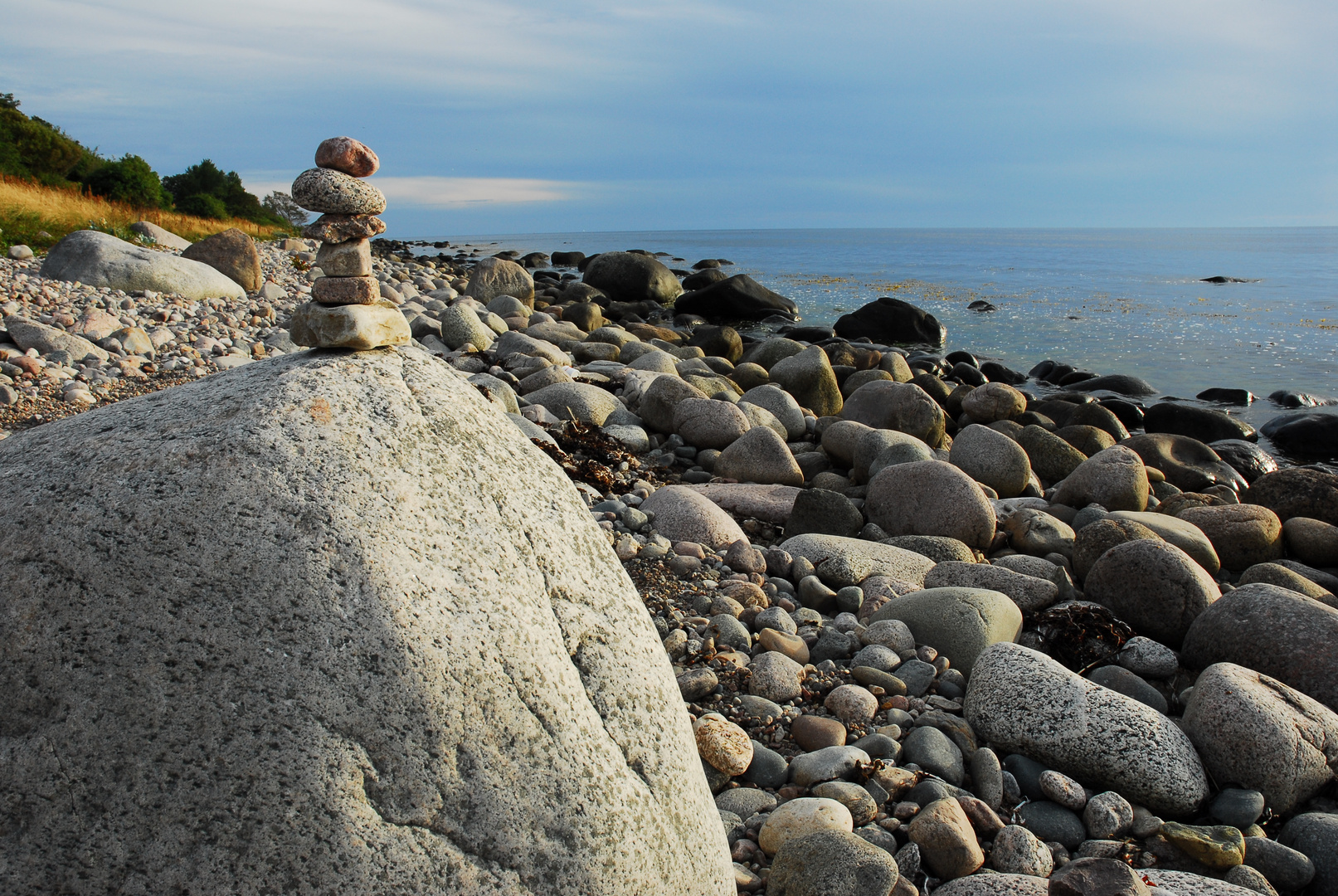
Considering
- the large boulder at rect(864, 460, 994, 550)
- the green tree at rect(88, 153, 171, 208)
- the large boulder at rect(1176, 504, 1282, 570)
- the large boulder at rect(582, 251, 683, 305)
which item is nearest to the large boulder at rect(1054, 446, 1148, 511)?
the large boulder at rect(1176, 504, 1282, 570)

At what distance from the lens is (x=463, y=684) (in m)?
1.84

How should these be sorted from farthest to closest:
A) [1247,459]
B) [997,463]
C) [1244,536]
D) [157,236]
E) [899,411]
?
[157,236] < [1247,459] < [899,411] < [997,463] < [1244,536]

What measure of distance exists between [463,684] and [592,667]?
38 centimetres

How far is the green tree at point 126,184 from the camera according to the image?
23.3 meters

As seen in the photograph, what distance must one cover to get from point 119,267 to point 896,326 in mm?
16282

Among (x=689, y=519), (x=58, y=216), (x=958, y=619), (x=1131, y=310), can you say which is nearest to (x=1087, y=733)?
(x=958, y=619)

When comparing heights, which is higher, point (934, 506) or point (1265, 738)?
point (934, 506)

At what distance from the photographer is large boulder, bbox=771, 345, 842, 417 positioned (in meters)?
11.0

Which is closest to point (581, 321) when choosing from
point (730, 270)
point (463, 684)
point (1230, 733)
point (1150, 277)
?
point (1230, 733)

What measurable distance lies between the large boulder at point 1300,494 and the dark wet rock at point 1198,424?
13.1ft

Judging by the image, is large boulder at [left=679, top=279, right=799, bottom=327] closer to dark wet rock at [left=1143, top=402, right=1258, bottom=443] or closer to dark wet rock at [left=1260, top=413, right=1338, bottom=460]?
dark wet rock at [left=1143, top=402, right=1258, bottom=443]

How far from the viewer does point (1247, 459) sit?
36.6 ft

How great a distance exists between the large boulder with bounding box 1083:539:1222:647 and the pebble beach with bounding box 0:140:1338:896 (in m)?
0.02

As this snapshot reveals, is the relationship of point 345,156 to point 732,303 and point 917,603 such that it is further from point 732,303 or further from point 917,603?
point 732,303
